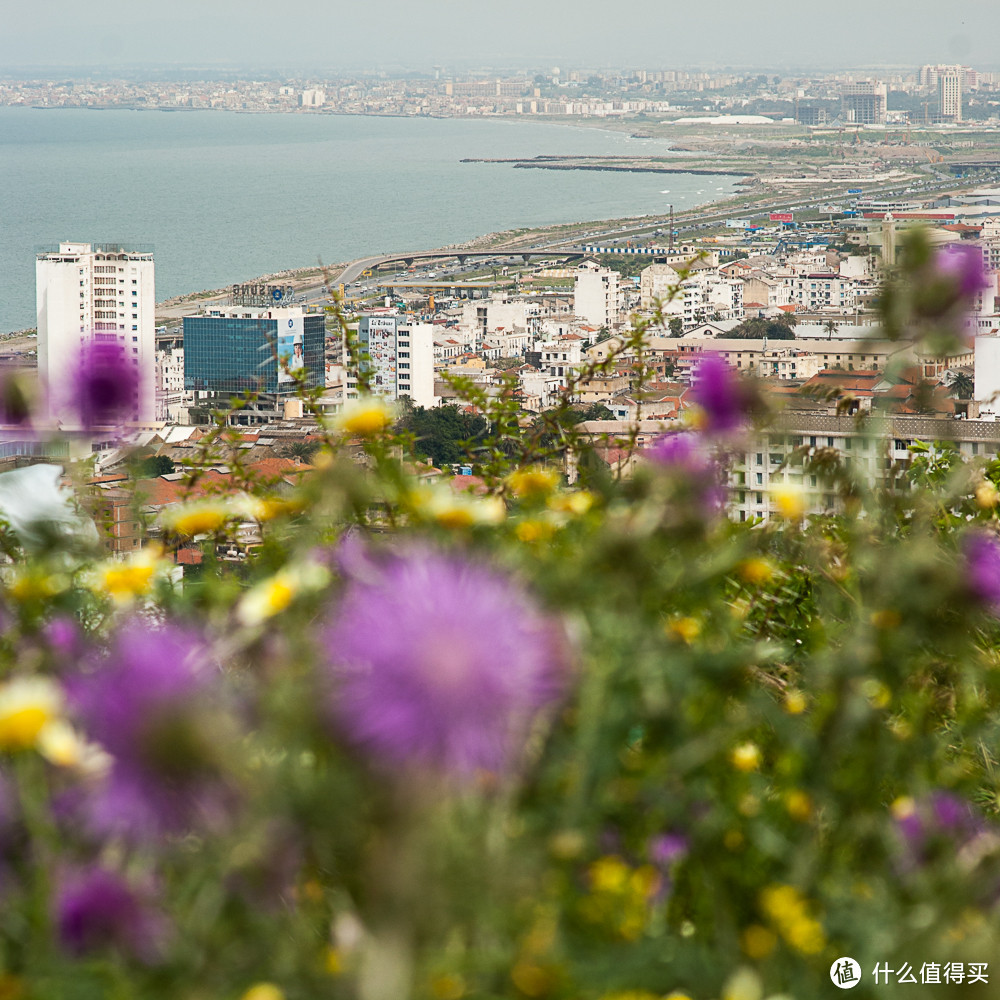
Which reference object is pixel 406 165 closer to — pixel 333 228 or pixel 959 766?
pixel 333 228

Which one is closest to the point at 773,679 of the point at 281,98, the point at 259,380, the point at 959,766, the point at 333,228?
the point at 959,766

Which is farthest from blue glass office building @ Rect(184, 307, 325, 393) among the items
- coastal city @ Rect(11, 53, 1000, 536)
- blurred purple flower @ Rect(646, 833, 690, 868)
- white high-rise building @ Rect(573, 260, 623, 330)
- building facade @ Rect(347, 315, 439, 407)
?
blurred purple flower @ Rect(646, 833, 690, 868)

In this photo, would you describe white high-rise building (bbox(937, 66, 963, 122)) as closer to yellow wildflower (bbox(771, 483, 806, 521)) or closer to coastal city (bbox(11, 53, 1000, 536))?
coastal city (bbox(11, 53, 1000, 536))

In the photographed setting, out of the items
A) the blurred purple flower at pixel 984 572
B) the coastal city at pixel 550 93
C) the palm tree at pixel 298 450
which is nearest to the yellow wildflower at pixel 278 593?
the blurred purple flower at pixel 984 572

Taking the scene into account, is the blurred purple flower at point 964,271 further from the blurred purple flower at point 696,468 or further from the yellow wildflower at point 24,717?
the yellow wildflower at point 24,717

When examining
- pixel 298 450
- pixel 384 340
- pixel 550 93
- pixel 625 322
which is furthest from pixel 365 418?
pixel 550 93

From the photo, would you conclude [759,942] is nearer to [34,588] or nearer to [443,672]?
[443,672]
